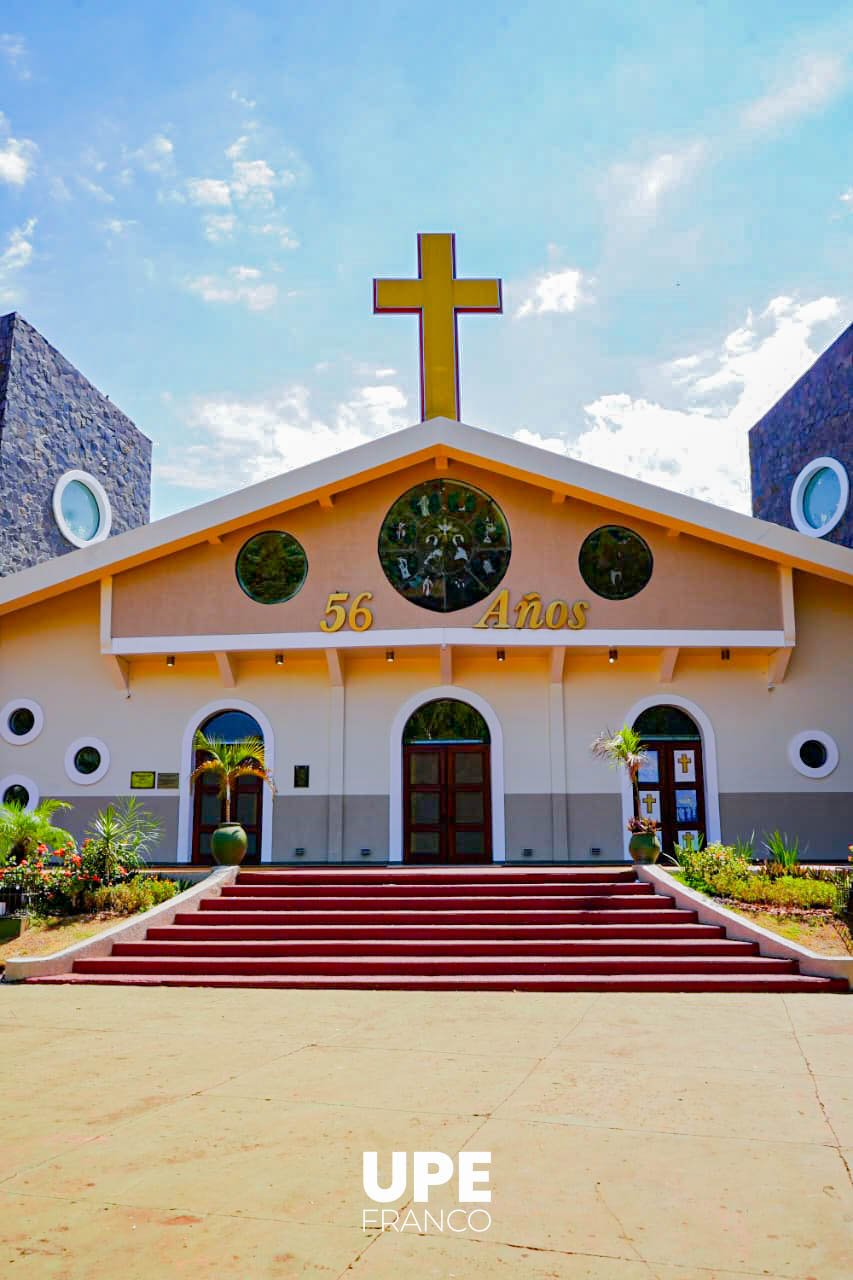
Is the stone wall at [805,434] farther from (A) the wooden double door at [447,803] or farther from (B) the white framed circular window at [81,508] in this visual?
(B) the white framed circular window at [81,508]

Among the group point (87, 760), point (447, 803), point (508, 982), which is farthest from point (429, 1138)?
point (87, 760)

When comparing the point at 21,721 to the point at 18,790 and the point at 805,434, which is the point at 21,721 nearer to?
the point at 18,790

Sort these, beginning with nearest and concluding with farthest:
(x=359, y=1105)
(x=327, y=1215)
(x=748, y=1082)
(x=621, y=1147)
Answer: (x=327, y=1215) → (x=621, y=1147) → (x=359, y=1105) → (x=748, y=1082)

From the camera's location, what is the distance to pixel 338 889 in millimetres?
13797

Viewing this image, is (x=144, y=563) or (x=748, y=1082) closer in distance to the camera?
(x=748, y=1082)

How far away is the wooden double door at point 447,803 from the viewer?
1730cm

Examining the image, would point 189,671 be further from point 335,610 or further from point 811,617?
point 811,617

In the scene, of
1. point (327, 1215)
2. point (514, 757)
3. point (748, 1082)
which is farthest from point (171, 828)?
point (327, 1215)

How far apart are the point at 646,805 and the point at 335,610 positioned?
6.30 metres

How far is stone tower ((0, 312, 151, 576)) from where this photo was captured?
22422 millimetres

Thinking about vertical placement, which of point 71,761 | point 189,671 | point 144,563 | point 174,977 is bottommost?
point 174,977

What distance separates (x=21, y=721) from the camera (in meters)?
18.3

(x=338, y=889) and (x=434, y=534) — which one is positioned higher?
(x=434, y=534)

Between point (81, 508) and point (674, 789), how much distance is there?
53.3 feet
